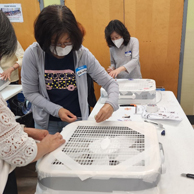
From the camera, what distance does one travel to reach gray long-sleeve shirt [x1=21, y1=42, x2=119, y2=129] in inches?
43.1

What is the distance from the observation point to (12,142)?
59 cm

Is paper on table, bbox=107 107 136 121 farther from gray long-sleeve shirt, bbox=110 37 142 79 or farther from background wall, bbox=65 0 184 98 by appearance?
background wall, bbox=65 0 184 98

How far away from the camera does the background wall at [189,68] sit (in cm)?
251

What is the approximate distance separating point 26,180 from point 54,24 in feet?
4.89

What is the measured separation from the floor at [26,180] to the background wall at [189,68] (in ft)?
6.85

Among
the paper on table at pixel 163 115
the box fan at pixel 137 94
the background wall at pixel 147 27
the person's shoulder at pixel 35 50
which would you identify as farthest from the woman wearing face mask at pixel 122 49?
the person's shoulder at pixel 35 50

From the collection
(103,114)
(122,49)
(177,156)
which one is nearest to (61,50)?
(103,114)

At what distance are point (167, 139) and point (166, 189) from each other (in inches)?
14.0

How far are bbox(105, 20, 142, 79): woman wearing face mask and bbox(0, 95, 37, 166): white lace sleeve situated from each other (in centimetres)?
140

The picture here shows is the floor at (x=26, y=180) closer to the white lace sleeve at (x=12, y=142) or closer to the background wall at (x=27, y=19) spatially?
the white lace sleeve at (x=12, y=142)

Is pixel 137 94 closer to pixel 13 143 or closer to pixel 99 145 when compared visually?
pixel 99 145

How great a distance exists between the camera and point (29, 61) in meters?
1.09

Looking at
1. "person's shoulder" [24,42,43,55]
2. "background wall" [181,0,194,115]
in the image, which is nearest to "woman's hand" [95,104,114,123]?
"person's shoulder" [24,42,43,55]

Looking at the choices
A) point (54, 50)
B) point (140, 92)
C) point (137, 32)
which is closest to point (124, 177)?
point (54, 50)
